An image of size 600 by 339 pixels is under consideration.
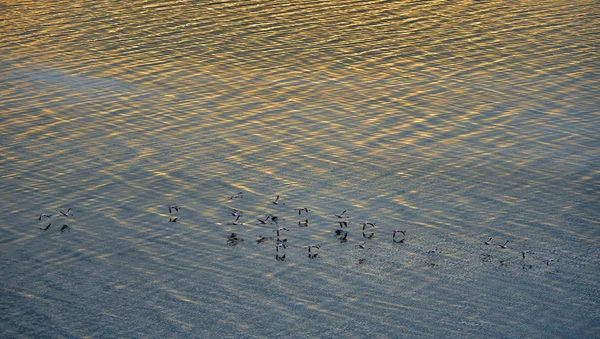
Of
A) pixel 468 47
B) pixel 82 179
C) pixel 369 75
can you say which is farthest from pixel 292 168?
pixel 468 47

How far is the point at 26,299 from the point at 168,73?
30.3 meters

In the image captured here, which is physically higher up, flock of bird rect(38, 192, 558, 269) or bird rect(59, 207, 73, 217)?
bird rect(59, 207, 73, 217)

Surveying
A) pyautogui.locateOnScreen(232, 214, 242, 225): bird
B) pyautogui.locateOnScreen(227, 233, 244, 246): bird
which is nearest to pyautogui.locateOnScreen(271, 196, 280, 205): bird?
pyautogui.locateOnScreen(232, 214, 242, 225): bird

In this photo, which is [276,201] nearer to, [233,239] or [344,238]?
[233,239]

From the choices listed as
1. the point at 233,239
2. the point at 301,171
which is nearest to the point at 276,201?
the point at 301,171

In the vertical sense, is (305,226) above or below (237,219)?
below

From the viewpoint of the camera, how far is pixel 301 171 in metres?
51.9

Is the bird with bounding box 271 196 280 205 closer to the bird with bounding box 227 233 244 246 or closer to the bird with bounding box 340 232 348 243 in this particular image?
the bird with bounding box 227 233 244 246

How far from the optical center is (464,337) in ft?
122

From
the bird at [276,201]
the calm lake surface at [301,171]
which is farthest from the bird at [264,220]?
the bird at [276,201]

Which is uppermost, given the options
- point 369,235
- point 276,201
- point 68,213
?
point 68,213

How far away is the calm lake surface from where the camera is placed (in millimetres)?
39500

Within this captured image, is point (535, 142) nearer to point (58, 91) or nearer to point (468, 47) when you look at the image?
point (468, 47)

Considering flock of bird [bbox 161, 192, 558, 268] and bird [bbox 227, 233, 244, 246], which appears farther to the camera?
bird [bbox 227, 233, 244, 246]
